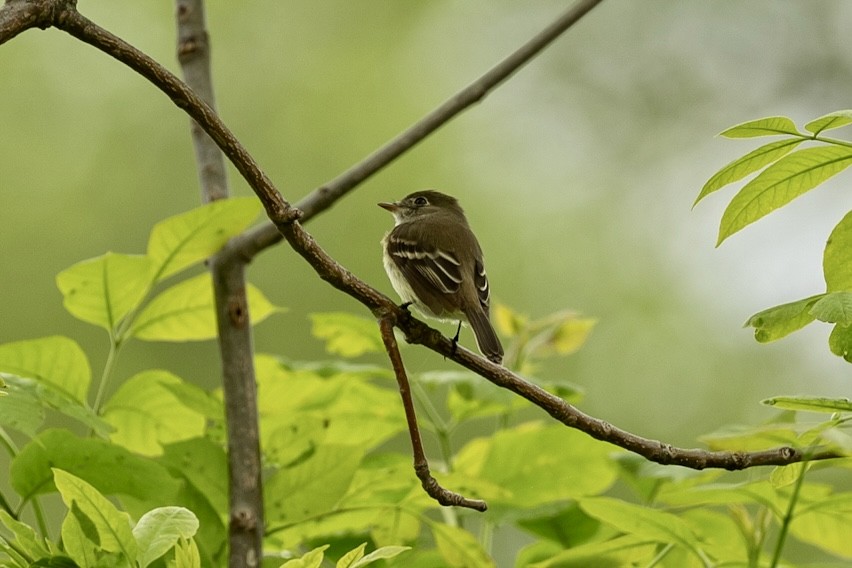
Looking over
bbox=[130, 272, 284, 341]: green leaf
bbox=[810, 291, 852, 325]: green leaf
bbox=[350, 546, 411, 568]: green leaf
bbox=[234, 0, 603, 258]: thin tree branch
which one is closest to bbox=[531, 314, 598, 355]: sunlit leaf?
bbox=[234, 0, 603, 258]: thin tree branch

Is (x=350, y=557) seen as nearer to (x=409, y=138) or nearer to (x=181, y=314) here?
(x=181, y=314)

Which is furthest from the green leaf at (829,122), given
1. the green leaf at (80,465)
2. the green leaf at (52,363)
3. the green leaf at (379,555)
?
the green leaf at (52,363)

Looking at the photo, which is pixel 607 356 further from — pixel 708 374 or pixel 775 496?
pixel 775 496

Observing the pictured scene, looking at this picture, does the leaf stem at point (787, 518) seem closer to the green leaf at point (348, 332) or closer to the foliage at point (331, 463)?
the foliage at point (331, 463)

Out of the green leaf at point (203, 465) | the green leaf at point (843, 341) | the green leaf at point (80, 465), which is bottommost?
the green leaf at point (80, 465)

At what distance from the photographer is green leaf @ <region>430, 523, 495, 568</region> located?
62.5 inches

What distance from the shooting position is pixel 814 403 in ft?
3.81

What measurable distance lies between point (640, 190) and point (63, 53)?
5.88m

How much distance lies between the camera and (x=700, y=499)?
166 centimetres

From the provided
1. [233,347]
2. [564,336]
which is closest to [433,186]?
[564,336]

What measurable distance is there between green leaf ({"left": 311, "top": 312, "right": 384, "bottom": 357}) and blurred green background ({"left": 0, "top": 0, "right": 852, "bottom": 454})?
4.65m

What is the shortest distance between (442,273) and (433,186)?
224 inches

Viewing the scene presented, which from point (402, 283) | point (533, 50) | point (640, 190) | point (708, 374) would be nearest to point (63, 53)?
point (640, 190)

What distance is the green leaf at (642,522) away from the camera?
55.8 inches
